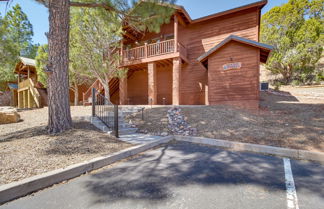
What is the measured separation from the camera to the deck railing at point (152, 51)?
970 centimetres

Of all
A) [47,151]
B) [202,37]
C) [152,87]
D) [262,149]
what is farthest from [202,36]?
[47,151]

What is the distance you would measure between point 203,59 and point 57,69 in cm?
756

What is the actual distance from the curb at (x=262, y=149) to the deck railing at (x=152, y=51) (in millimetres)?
6635

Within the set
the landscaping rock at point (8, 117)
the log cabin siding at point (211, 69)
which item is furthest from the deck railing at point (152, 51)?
the landscaping rock at point (8, 117)

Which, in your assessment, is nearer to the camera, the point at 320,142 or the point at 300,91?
the point at 320,142

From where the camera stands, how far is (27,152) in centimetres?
314

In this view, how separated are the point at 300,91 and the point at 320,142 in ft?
44.0

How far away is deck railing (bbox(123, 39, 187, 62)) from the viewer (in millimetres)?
9695

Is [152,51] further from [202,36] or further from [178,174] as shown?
[178,174]

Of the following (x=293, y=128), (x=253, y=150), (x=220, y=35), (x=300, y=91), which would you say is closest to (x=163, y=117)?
(x=253, y=150)

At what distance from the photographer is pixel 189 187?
232cm

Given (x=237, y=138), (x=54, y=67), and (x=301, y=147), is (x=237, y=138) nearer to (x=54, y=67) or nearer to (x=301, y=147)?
(x=301, y=147)

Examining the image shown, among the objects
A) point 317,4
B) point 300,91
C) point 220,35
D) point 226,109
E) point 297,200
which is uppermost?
point 317,4

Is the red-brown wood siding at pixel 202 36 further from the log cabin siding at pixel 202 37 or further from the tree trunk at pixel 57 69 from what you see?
the tree trunk at pixel 57 69
